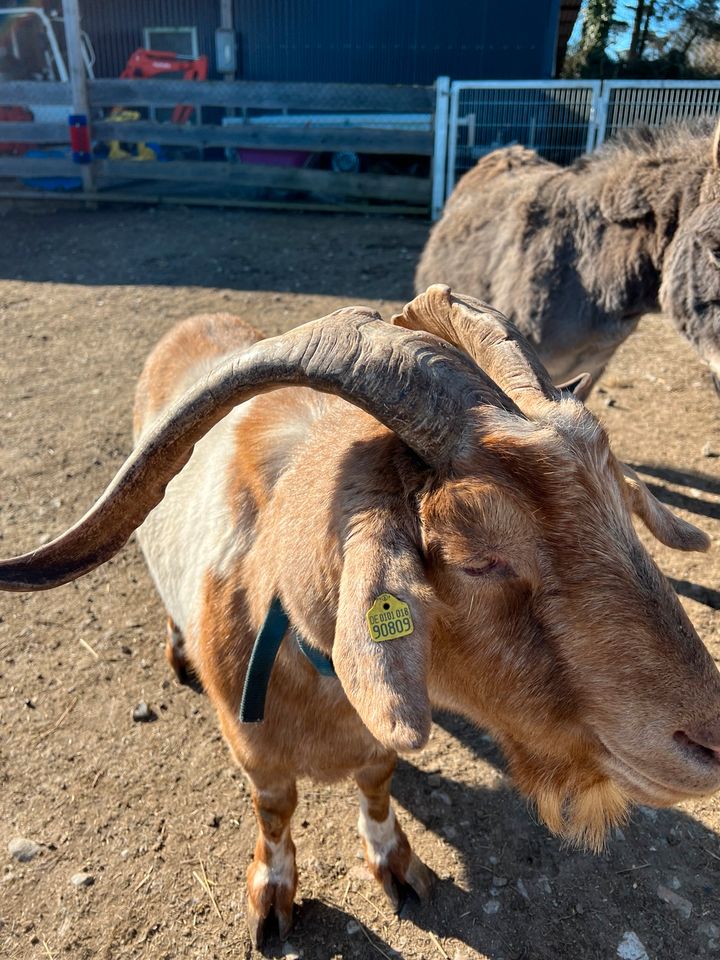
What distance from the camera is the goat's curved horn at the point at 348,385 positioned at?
67.3 inches

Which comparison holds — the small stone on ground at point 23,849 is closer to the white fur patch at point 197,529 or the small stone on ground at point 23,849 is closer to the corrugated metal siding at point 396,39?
the white fur patch at point 197,529

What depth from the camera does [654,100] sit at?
10.0 m

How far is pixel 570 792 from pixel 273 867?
4.17ft

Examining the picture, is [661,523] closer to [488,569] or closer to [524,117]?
[488,569]

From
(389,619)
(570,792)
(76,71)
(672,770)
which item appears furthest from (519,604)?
(76,71)

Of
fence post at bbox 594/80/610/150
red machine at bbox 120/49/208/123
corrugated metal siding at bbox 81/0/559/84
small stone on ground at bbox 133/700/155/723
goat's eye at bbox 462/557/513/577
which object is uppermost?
corrugated metal siding at bbox 81/0/559/84

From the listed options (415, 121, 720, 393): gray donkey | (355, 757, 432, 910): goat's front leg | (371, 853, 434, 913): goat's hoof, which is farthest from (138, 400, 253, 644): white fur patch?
(415, 121, 720, 393): gray donkey

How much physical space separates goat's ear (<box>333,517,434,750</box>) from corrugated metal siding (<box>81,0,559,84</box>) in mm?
15627

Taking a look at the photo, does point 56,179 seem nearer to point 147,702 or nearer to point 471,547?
point 147,702

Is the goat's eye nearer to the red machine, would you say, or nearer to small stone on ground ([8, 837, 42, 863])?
small stone on ground ([8, 837, 42, 863])

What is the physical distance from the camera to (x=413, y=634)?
1.62 metres

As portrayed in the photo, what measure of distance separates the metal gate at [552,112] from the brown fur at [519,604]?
9508 millimetres

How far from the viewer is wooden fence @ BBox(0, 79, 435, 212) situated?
37.5ft

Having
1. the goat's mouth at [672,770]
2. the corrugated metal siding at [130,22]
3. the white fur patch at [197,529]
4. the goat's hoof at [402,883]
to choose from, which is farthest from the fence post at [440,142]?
the goat's mouth at [672,770]
